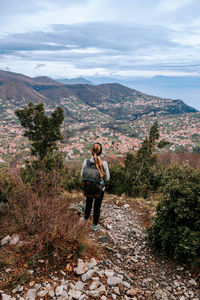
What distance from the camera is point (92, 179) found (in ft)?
14.1

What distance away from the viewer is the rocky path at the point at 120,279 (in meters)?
2.68

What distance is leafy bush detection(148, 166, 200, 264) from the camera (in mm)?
3428

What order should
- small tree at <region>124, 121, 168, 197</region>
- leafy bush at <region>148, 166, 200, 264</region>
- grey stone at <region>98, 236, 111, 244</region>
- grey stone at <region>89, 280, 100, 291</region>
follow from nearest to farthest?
grey stone at <region>89, 280, 100, 291</region>
leafy bush at <region>148, 166, 200, 264</region>
grey stone at <region>98, 236, 111, 244</region>
small tree at <region>124, 121, 168, 197</region>

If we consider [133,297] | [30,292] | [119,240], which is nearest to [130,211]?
[119,240]

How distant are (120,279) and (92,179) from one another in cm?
200

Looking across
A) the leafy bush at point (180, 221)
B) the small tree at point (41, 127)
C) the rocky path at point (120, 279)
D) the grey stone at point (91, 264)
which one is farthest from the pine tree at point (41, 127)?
the grey stone at point (91, 264)

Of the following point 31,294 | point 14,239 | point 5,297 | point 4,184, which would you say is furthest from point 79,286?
point 4,184

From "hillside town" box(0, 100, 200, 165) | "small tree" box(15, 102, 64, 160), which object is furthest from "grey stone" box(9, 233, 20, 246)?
"small tree" box(15, 102, 64, 160)

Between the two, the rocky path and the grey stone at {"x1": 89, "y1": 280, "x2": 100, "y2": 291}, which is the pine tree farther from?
the grey stone at {"x1": 89, "y1": 280, "x2": 100, "y2": 291}

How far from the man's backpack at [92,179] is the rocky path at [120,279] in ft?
4.12

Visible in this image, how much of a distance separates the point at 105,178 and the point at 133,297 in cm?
226

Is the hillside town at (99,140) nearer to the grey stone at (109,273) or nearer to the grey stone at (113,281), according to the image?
the grey stone at (109,273)

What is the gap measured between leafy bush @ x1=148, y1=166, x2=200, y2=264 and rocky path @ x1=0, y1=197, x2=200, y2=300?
299 millimetres

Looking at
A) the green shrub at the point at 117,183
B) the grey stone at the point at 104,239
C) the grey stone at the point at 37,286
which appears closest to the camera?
the grey stone at the point at 37,286
